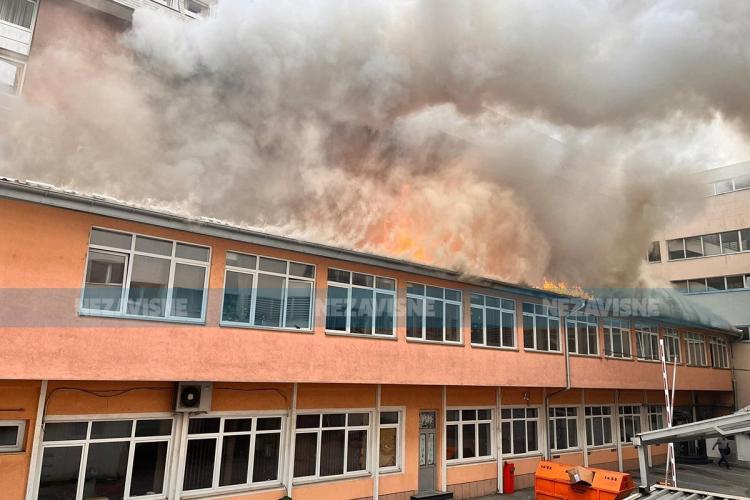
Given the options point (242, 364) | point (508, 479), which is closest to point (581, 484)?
point (508, 479)

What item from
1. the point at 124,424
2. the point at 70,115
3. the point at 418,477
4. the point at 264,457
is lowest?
the point at 418,477

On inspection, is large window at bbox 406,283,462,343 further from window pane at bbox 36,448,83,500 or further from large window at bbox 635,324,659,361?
large window at bbox 635,324,659,361

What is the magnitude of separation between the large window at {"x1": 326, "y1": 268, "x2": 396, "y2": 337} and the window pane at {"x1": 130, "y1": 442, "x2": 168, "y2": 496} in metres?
4.13

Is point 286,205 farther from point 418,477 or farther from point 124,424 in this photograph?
point 418,477

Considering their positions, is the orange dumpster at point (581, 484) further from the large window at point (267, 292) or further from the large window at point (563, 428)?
the large window at point (267, 292)

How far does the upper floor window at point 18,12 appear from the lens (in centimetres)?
1630

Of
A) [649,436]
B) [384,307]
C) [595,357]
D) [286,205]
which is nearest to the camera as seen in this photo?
[649,436]

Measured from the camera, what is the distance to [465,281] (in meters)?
15.0

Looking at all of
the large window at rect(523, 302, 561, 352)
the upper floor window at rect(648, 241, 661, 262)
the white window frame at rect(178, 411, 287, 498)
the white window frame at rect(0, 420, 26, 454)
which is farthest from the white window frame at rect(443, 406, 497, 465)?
the upper floor window at rect(648, 241, 661, 262)

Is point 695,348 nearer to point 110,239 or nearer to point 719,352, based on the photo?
point 719,352

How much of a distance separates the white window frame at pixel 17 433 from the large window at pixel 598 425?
18012 mm

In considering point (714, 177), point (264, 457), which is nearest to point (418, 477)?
point (264, 457)

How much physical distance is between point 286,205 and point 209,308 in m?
5.23

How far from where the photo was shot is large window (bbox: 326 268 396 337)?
1212 centimetres
